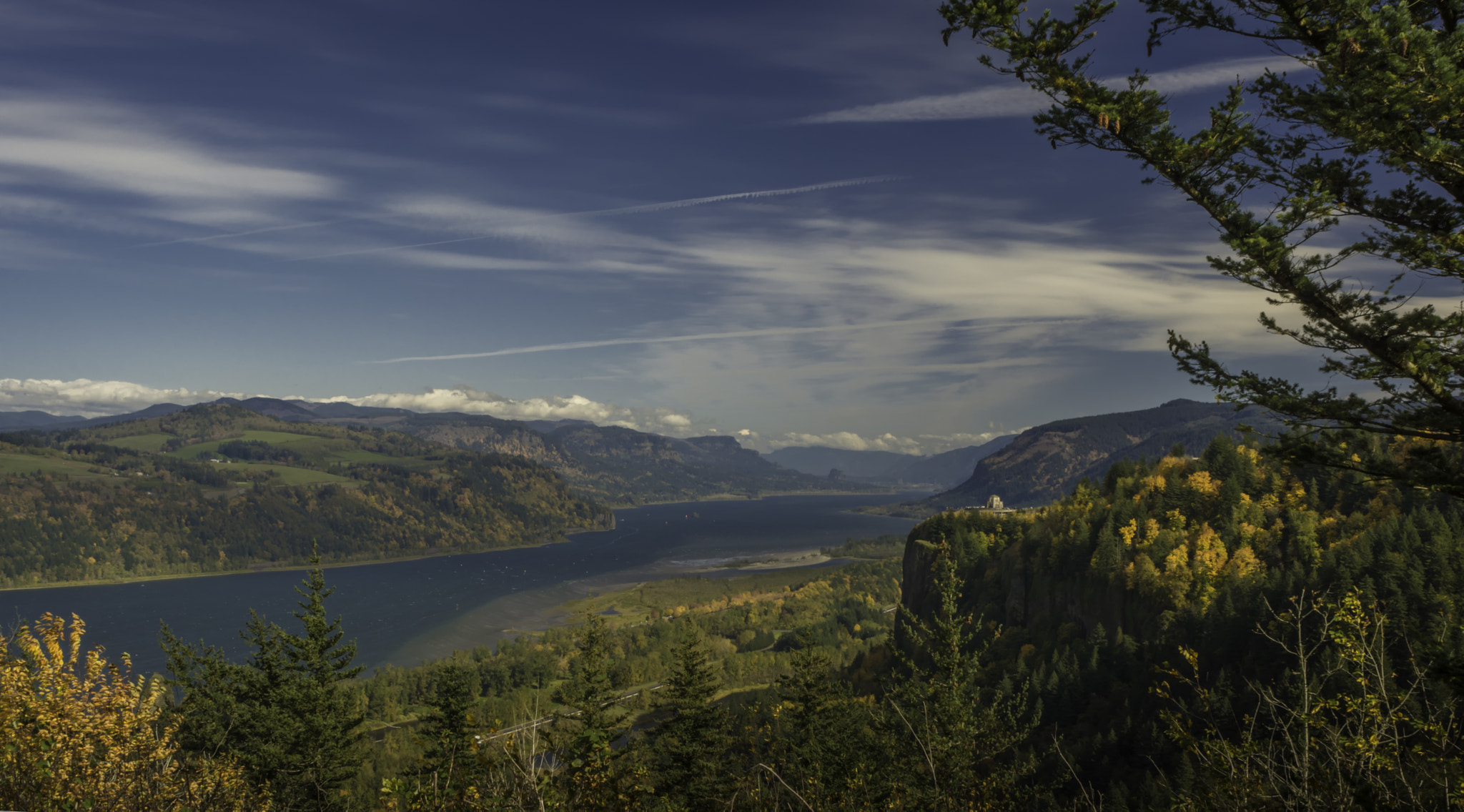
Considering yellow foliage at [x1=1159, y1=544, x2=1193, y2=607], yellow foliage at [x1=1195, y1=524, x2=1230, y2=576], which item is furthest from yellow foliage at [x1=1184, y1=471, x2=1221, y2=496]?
yellow foliage at [x1=1159, y1=544, x2=1193, y2=607]

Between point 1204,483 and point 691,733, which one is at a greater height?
point 1204,483

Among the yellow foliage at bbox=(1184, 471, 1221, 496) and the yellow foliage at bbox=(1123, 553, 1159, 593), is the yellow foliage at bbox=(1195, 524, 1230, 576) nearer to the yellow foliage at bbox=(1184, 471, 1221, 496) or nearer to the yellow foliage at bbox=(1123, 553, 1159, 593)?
the yellow foliage at bbox=(1123, 553, 1159, 593)

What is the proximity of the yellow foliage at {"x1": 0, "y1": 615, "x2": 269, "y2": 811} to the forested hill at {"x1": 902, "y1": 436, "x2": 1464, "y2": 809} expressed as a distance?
3937 centimetres

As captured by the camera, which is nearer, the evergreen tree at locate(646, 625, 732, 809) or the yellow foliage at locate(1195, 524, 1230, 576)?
the evergreen tree at locate(646, 625, 732, 809)

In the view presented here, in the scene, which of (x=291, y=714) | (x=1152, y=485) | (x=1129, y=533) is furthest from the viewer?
(x=1152, y=485)

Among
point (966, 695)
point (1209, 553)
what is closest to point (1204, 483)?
point (1209, 553)

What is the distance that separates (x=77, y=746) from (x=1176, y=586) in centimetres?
9906

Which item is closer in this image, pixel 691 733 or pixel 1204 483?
pixel 691 733

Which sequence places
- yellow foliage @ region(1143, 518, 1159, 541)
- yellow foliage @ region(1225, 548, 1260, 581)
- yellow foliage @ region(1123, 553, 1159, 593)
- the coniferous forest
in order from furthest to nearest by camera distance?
1. yellow foliage @ region(1143, 518, 1159, 541)
2. yellow foliage @ region(1123, 553, 1159, 593)
3. yellow foliage @ region(1225, 548, 1260, 581)
4. the coniferous forest

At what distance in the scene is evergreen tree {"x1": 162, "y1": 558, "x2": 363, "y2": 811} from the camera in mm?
31047

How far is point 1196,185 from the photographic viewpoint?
9836 millimetres

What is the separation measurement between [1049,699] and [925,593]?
6075 centimetres

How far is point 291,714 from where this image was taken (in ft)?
105

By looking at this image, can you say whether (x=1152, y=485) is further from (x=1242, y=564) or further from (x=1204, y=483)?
(x=1242, y=564)
